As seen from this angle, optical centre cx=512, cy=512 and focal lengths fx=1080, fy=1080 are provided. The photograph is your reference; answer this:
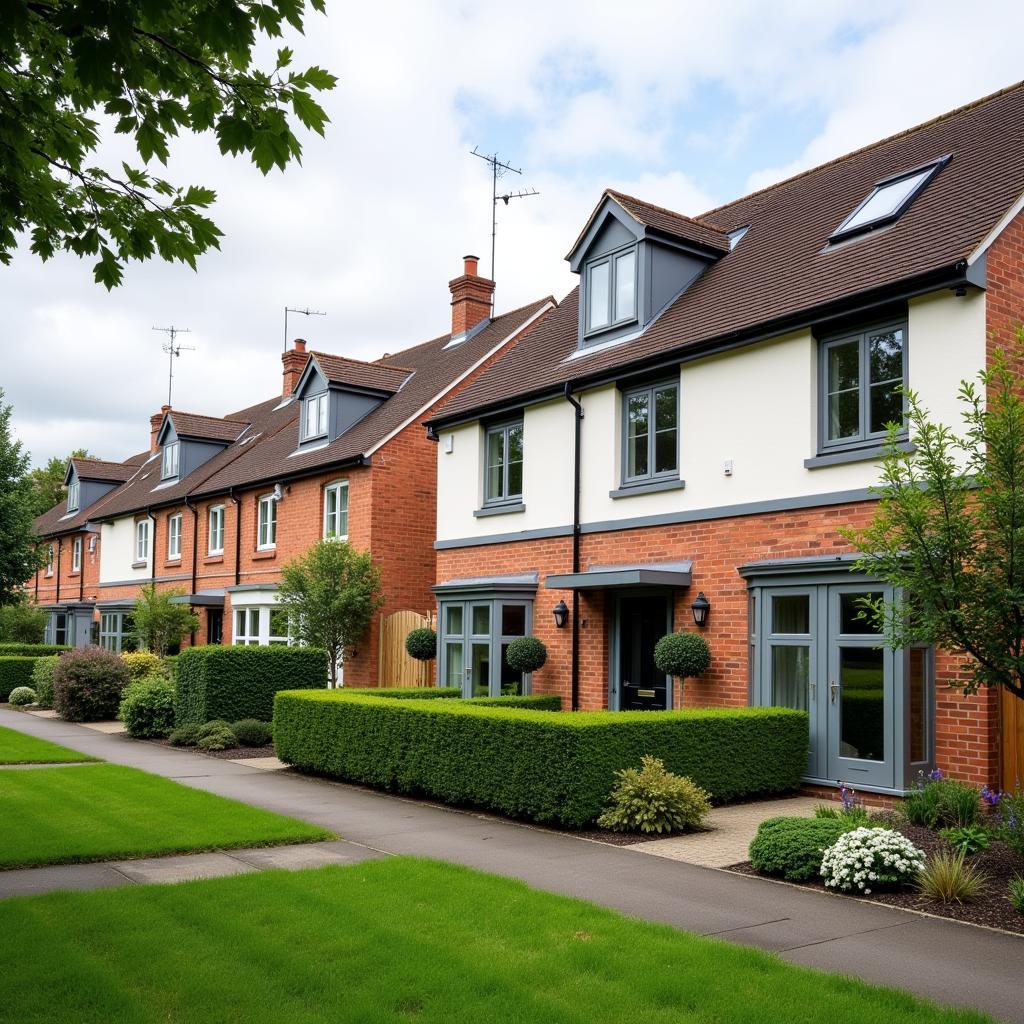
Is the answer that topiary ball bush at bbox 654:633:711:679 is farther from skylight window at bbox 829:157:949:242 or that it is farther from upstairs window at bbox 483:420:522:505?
skylight window at bbox 829:157:949:242

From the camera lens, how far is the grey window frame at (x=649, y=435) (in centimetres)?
1532

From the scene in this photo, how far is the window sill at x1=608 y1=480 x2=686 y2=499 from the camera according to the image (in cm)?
1506

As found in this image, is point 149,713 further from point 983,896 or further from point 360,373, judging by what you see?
point 983,896

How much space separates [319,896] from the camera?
25.0 feet

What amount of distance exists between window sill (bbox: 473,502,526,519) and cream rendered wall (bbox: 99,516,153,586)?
64.2ft

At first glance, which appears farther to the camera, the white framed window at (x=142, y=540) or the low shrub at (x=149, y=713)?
the white framed window at (x=142, y=540)

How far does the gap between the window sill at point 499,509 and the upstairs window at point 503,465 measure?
10 centimetres

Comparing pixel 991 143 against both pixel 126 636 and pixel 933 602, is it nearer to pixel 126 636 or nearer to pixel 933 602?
pixel 933 602

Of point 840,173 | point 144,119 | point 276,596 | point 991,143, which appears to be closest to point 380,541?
point 276,596

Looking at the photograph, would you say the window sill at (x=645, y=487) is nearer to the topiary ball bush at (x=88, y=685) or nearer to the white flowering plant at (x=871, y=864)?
the white flowering plant at (x=871, y=864)

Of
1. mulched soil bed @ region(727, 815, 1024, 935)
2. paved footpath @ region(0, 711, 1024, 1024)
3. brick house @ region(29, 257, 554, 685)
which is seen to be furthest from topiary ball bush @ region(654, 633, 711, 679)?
brick house @ region(29, 257, 554, 685)

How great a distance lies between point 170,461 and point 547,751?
2815cm

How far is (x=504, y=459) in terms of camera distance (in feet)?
62.6

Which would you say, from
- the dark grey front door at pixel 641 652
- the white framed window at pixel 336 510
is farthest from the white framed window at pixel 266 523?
the dark grey front door at pixel 641 652
